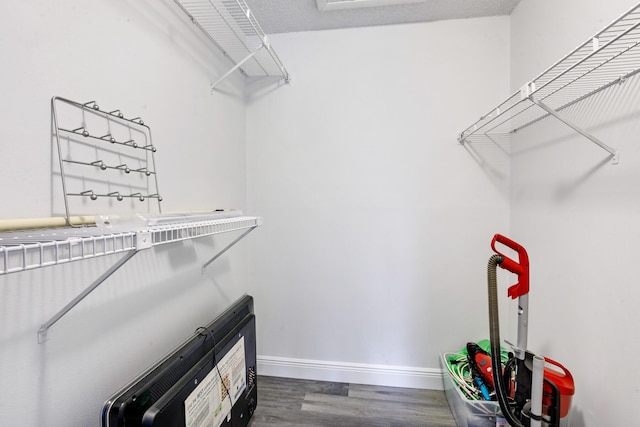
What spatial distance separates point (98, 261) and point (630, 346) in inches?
71.8

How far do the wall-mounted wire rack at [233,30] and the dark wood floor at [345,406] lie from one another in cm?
199

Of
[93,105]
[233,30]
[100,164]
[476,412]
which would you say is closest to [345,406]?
[476,412]

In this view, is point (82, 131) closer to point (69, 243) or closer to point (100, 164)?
point (100, 164)

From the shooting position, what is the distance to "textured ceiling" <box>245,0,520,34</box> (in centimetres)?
A: 162

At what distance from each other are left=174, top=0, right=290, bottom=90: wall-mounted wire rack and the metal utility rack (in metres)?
0.67

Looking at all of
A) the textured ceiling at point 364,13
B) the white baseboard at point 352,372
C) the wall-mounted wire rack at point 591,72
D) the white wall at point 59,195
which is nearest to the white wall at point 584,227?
the wall-mounted wire rack at point 591,72

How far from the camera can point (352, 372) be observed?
6.16 feet

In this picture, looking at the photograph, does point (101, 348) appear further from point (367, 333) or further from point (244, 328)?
point (367, 333)

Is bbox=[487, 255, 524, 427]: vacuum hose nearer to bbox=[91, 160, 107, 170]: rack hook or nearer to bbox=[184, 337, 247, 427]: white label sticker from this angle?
bbox=[184, 337, 247, 427]: white label sticker

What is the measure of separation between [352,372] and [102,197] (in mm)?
1830

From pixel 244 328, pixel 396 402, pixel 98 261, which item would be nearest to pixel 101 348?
pixel 98 261

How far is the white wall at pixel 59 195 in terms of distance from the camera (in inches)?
25.2

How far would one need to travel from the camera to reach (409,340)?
1.84 meters

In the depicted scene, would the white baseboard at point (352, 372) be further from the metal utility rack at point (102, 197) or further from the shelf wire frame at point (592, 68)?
the shelf wire frame at point (592, 68)
